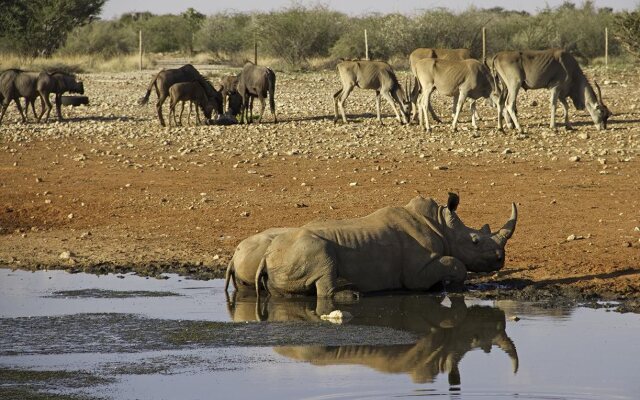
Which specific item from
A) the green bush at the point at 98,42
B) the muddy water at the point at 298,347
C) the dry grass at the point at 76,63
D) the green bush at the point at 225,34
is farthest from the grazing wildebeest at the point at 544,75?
the green bush at the point at 98,42

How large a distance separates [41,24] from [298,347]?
164 feet

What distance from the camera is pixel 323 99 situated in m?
32.7

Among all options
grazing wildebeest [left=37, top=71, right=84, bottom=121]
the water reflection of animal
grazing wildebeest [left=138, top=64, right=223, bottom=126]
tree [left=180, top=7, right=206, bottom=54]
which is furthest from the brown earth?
tree [left=180, top=7, right=206, bottom=54]

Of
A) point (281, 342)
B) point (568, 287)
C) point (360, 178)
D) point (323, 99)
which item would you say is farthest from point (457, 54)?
point (281, 342)

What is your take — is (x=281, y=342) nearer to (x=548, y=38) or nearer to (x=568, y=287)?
(x=568, y=287)

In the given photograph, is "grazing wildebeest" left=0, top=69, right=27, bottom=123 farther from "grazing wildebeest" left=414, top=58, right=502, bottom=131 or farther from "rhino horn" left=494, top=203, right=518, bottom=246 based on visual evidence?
"rhino horn" left=494, top=203, right=518, bottom=246

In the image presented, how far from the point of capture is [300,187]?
1900 centimetres

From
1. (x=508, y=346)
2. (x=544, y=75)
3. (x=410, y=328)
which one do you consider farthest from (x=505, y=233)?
(x=544, y=75)

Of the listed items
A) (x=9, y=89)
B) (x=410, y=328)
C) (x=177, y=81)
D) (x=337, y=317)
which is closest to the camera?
(x=410, y=328)

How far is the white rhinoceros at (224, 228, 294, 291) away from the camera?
12.2 m

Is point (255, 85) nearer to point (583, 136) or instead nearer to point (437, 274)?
point (583, 136)

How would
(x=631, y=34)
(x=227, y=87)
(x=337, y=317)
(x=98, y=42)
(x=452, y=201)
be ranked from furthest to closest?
(x=98, y=42), (x=631, y=34), (x=227, y=87), (x=452, y=201), (x=337, y=317)

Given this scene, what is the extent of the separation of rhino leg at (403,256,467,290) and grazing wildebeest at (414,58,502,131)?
13628 mm

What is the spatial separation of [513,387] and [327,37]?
1834 inches
